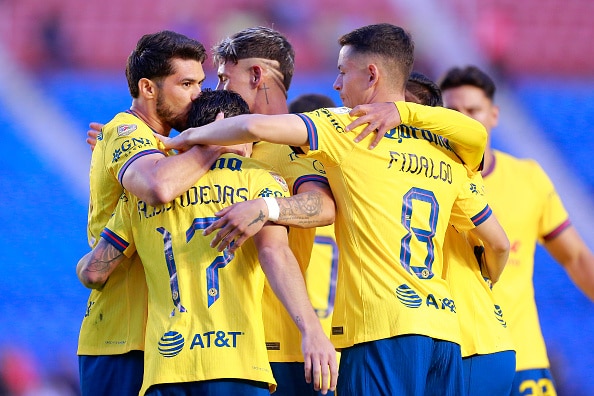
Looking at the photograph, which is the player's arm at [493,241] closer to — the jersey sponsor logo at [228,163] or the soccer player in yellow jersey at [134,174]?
the jersey sponsor logo at [228,163]

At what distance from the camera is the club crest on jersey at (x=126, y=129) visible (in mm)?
4230

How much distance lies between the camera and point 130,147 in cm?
413

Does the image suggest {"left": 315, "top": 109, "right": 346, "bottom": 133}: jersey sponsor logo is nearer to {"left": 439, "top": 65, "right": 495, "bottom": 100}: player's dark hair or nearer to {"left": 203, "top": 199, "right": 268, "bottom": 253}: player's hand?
{"left": 203, "top": 199, "right": 268, "bottom": 253}: player's hand

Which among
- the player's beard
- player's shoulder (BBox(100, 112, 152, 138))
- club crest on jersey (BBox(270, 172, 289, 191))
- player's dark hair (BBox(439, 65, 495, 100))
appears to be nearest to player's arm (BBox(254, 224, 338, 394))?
club crest on jersey (BBox(270, 172, 289, 191))

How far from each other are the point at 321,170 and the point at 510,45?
17.8 feet

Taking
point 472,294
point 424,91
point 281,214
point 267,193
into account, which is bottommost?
point 472,294

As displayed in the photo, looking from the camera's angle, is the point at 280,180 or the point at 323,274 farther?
the point at 323,274

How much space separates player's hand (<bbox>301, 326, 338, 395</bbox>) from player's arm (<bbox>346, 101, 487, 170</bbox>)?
3.08 feet

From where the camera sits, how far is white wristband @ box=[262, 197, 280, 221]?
3904 mm

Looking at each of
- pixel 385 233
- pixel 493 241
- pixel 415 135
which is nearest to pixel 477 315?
pixel 493 241

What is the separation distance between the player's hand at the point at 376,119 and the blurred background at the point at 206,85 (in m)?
4.92

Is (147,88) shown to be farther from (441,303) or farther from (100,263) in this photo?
(441,303)

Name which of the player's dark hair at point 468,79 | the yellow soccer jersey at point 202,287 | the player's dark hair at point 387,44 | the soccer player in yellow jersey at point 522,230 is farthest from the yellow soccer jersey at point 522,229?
the yellow soccer jersey at point 202,287

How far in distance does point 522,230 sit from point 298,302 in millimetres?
2821
